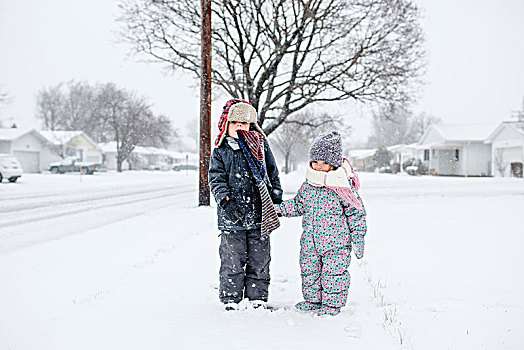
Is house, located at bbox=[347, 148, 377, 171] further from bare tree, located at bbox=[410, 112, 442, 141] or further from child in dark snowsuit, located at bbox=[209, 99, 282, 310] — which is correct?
child in dark snowsuit, located at bbox=[209, 99, 282, 310]

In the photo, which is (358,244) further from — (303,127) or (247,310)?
(303,127)

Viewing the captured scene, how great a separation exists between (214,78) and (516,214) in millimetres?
12076

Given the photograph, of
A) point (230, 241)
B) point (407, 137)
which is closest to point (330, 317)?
point (230, 241)

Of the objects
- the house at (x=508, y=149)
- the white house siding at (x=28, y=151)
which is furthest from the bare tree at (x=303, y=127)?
the white house siding at (x=28, y=151)

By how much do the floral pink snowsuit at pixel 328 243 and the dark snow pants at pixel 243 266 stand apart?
1.19 ft

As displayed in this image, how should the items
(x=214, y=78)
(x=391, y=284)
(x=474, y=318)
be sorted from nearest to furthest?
(x=474, y=318) < (x=391, y=284) < (x=214, y=78)

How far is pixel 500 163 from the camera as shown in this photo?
34.8 metres

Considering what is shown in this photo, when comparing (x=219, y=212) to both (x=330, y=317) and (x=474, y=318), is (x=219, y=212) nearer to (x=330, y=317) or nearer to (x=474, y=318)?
(x=330, y=317)

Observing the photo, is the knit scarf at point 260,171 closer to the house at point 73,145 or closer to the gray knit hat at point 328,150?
the gray knit hat at point 328,150

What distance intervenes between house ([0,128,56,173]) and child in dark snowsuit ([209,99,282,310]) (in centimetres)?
4440

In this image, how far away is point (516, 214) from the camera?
32.1 feet

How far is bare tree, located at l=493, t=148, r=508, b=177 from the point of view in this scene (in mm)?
34844

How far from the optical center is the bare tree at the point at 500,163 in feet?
114

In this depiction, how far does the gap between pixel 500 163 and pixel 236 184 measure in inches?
1452
